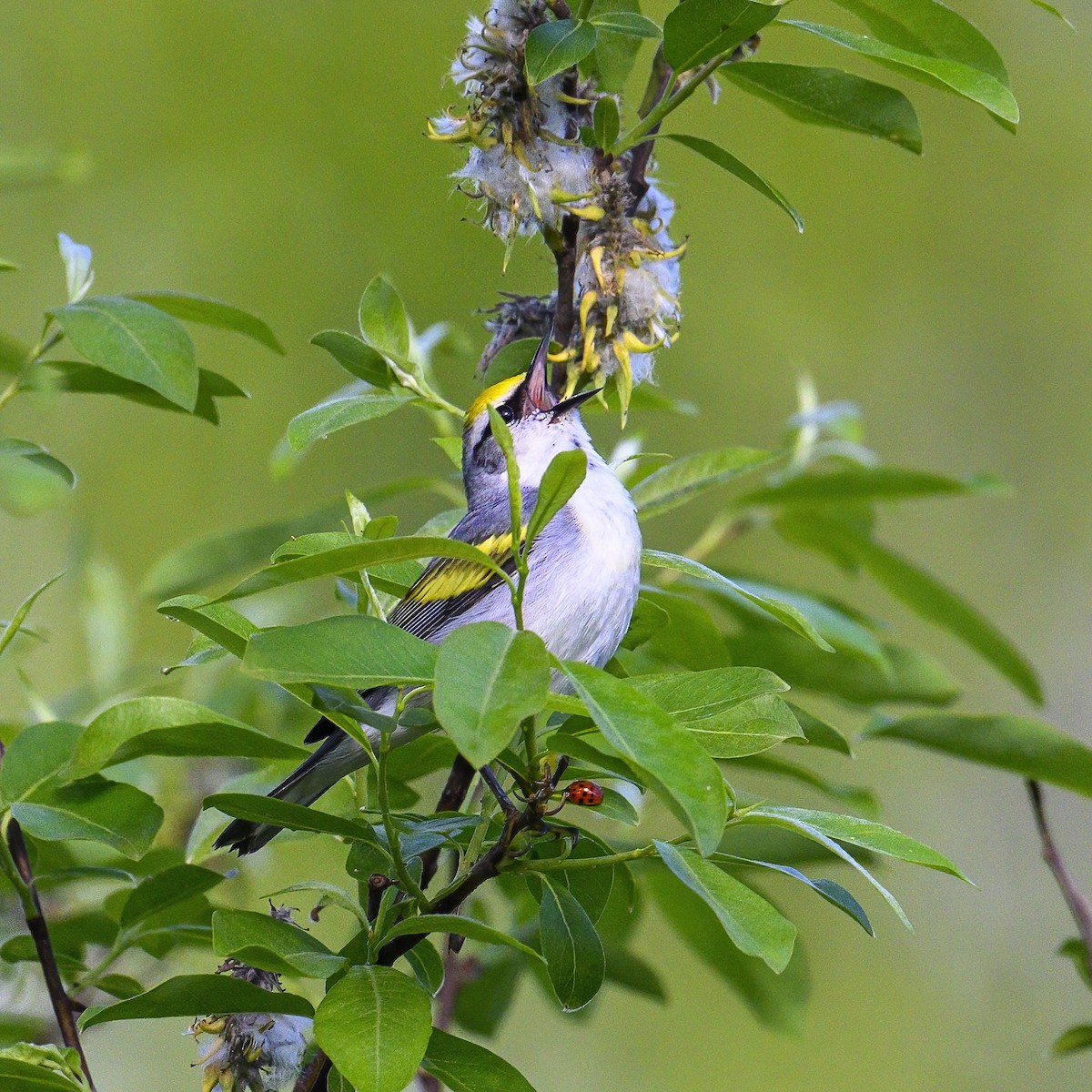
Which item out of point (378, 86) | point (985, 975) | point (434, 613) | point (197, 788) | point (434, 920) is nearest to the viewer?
point (434, 920)

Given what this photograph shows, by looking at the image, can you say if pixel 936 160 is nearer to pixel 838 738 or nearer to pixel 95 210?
pixel 95 210

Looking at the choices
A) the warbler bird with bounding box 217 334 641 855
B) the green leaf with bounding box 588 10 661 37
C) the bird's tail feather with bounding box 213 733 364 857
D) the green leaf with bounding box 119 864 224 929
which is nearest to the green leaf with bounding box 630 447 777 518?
the warbler bird with bounding box 217 334 641 855

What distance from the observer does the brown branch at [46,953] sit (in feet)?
3.66

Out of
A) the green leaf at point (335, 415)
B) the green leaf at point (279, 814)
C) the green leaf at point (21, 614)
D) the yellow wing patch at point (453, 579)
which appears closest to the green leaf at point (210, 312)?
the green leaf at point (335, 415)

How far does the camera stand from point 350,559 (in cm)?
84

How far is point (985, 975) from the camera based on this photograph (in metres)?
4.35

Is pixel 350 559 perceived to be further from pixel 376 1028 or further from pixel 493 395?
pixel 493 395

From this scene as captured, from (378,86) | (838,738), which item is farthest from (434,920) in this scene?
(378,86)

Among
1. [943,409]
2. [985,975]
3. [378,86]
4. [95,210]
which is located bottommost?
[985,975]

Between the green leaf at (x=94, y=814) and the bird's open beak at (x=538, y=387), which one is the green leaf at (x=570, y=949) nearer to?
the green leaf at (x=94, y=814)

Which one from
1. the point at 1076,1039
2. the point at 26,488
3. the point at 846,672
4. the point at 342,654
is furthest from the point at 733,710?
the point at 26,488

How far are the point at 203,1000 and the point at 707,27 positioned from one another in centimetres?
96

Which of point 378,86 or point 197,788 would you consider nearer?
point 197,788

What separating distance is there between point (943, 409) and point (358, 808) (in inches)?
160
